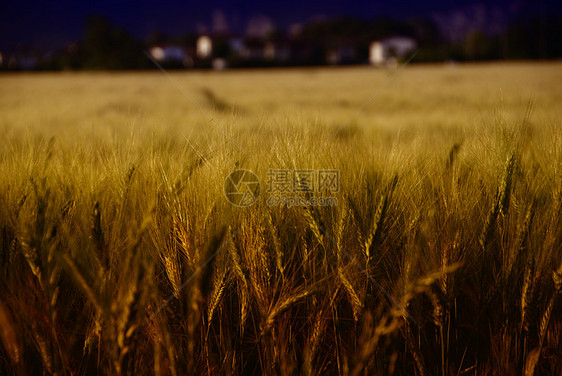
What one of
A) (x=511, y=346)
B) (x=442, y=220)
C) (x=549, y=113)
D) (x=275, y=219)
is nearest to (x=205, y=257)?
(x=275, y=219)

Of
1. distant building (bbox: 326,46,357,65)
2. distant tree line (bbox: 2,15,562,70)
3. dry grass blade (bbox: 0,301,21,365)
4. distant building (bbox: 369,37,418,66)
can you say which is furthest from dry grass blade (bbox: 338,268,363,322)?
distant building (bbox: 369,37,418,66)

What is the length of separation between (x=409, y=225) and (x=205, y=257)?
59cm

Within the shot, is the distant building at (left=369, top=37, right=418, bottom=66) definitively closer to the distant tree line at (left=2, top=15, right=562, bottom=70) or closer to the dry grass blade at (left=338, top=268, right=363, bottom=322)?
the distant tree line at (left=2, top=15, right=562, bottom=70)

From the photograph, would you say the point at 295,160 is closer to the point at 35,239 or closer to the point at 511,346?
the point at 35,239

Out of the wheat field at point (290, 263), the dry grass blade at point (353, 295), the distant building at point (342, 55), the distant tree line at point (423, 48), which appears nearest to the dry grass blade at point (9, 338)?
the wheat field at point (290, 263)

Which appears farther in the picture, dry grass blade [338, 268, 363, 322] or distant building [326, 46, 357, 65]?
distant building [326, 46, 357, 65]

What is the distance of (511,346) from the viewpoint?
1003mm

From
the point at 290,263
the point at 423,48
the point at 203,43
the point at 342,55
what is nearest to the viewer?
the point at 290,263

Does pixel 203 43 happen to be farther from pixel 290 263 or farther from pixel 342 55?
pixel 290 263

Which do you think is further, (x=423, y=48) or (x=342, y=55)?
(x=342, y=55)

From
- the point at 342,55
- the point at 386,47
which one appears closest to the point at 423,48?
the point at 342,55

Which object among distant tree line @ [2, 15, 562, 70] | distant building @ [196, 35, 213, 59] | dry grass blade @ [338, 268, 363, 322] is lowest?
dry grass blade @ [338, 268, 363, 322]

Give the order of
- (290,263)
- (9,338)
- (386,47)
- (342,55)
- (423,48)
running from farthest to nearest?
(386,47), (342,55), (423,48), (290,263), (9,338)

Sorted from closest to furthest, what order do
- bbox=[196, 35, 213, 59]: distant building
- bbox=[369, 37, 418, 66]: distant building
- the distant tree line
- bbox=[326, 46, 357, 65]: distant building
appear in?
1. the distant tree line
2. bbox=[326, 46, 357, 65]: distant building
3. bbox=[196, 35, 213, 59]: distant building
4. bbox=[369, 37, 418, 66]: distant building
